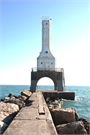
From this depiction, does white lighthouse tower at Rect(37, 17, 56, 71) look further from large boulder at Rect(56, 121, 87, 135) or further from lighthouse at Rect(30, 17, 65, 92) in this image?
large boulder at Rect(56, 121, 87, 135)

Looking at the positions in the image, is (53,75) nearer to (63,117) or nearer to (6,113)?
(63,117)

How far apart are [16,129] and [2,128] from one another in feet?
3.82

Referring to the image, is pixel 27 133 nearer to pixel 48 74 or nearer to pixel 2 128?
pixel 2 128

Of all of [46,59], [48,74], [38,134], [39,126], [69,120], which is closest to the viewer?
[38,134]

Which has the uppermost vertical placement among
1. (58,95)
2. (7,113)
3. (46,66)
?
(46,66)

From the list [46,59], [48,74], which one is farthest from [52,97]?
[46,59]

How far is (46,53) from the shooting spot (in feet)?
96.4

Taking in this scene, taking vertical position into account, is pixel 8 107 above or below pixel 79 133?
above

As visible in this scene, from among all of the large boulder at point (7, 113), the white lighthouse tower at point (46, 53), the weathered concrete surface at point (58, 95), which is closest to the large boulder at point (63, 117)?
the large boulder at point (7, 113)

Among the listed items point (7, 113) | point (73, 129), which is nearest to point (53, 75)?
point (7, 113)

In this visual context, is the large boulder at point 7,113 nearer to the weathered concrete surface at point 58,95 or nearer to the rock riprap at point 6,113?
the rock riprap at point 6,113

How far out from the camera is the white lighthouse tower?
1136 inches

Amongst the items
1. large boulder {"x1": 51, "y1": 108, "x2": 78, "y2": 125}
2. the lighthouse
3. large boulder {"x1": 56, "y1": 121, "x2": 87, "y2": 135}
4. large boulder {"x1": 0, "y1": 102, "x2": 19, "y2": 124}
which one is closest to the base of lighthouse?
the lighthouse

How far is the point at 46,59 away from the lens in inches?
1142
